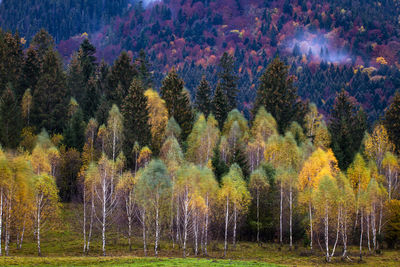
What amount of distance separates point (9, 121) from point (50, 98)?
17.8 meters

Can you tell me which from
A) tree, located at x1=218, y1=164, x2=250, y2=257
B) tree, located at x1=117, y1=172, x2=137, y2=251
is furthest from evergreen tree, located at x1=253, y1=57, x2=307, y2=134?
tree, located at x1=117, y1=172, x2=137, y2=251

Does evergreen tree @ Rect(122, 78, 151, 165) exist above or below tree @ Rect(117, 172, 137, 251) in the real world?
above

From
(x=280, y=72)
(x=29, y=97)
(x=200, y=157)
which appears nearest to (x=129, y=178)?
(x=200, y=157)

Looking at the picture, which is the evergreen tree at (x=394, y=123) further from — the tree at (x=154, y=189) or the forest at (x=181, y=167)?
the tree at (x=154, y=189)

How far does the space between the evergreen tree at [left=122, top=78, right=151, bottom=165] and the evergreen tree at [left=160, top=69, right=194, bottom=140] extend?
967 cm

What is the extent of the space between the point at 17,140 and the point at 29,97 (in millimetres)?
17600

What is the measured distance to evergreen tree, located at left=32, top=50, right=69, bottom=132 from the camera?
290ft

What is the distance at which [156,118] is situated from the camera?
84.8 m

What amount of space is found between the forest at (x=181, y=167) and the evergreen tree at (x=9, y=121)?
A: 252mm

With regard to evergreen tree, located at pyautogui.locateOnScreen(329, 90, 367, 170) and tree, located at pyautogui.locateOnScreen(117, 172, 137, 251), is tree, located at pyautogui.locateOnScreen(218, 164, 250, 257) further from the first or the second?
evergreen tree, located at pyautogui.locateOnScreen(329, 90, 367, 170)

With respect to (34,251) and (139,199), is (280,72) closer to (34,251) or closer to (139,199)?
(139,199)

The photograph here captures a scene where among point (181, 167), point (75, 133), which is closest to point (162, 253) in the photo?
point (181, 167)

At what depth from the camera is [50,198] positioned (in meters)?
52.2

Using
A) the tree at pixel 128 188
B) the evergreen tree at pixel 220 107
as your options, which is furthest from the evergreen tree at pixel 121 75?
the tree at pixel 128 188
